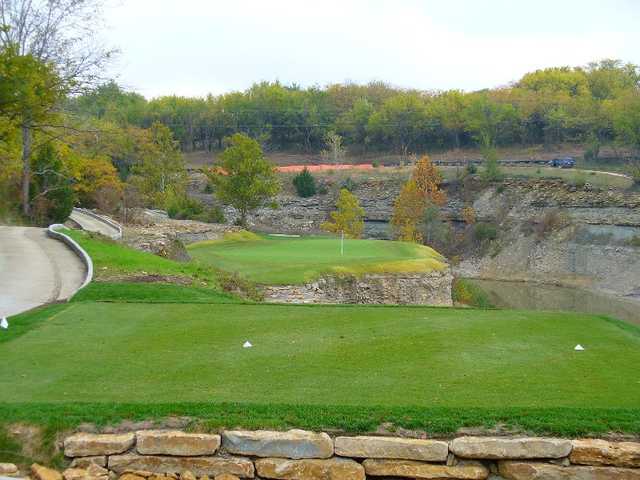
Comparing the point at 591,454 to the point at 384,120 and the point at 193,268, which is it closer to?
the point at 193,268

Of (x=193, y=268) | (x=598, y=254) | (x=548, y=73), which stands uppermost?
(x=548, y=73)

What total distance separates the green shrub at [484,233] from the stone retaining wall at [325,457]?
200 ft

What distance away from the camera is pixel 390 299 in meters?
29.3

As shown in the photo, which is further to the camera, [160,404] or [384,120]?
[384,120]

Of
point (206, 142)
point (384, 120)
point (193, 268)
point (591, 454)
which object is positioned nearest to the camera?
point (591, 454)

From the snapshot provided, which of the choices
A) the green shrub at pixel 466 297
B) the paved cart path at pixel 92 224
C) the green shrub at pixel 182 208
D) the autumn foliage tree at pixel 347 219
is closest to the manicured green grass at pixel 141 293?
the paved cart path at pixel 92 224

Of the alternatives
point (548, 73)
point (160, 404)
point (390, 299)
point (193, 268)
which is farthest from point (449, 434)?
point (548, 73)

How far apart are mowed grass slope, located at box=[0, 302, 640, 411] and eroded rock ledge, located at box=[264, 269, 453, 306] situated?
37.9ft

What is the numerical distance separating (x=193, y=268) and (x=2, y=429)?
14.9 meters

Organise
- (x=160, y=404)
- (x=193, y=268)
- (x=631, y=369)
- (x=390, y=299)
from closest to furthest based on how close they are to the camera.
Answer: (x=160, y=404) < (x=631, y=369) < (x=193, y=268) < (x=390, y=299)

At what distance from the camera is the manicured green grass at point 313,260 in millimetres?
27172

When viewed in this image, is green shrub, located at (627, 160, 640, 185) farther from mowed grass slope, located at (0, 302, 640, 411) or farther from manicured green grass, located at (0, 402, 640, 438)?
manicured green grass, located at (0, 402, 640, 438)

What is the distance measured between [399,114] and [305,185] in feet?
100

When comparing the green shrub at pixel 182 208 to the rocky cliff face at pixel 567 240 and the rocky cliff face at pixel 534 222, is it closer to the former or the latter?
the rocky cliff face at pixel 534 222
